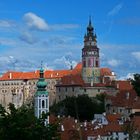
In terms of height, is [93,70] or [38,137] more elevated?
[93,70]

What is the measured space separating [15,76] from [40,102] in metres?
76.4

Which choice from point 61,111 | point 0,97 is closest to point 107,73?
point 0,97

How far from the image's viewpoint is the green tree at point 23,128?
18.8 m

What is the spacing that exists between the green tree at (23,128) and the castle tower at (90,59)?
84986 millimetres

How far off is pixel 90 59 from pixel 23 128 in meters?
87.1

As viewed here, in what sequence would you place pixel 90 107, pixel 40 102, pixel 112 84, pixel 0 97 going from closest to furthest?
pixel 40 102, pixel 90 107, pixel 112 84, pixel 0 97

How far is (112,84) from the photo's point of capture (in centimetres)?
10306

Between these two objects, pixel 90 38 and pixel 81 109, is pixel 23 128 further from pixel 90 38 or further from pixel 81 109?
pixel 90 38

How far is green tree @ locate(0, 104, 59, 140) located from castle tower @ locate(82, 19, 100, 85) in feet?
279

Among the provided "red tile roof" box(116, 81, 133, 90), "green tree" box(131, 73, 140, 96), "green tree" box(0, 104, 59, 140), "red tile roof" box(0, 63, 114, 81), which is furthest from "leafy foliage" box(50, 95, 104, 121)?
"green tree" box(0, 104, 59, 140)

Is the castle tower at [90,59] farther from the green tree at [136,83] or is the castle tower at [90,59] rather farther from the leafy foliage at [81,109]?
the leafy foliage at [81,109]

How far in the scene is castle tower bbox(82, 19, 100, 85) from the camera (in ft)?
345

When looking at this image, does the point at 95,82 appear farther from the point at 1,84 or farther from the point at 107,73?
the point at 1,84

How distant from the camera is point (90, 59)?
347 feet
